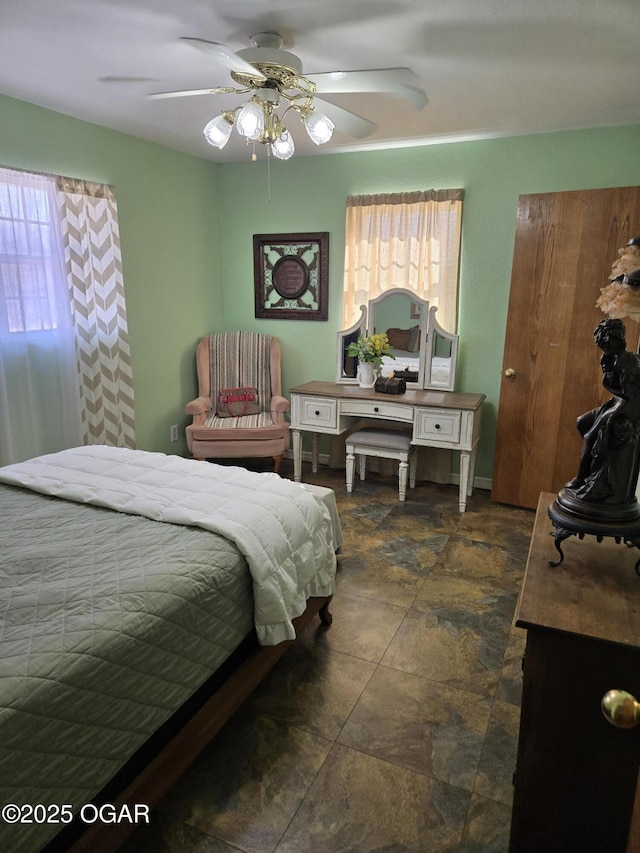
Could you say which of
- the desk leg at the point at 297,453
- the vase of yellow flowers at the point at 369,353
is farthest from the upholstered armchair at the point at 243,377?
the vase of yellow flowers at the point at 369,353

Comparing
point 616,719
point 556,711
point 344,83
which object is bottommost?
point 556,711

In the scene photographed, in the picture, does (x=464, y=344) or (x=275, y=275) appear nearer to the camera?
(x=464, y=344)

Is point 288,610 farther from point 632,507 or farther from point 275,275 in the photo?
point 275,275

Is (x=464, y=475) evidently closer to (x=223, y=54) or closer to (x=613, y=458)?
(x=613, y=458)

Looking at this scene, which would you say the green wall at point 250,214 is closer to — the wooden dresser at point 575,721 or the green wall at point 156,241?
the green wall at point 156,241

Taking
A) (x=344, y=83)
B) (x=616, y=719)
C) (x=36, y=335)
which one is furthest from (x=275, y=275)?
(x=616, y=719)

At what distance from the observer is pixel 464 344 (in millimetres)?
3900

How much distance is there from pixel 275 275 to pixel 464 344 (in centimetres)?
165

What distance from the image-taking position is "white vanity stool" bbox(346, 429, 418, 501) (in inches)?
145

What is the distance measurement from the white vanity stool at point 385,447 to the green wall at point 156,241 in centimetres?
149

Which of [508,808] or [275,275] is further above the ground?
[275,275]

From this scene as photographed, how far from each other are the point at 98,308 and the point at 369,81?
224 cm

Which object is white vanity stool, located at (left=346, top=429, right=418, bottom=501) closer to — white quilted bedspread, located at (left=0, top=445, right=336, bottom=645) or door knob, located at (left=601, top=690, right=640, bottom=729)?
white quilted bedspread, located at (left=0, top=445, right=336, bottom=645)

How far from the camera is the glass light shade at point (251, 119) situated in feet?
6.49
